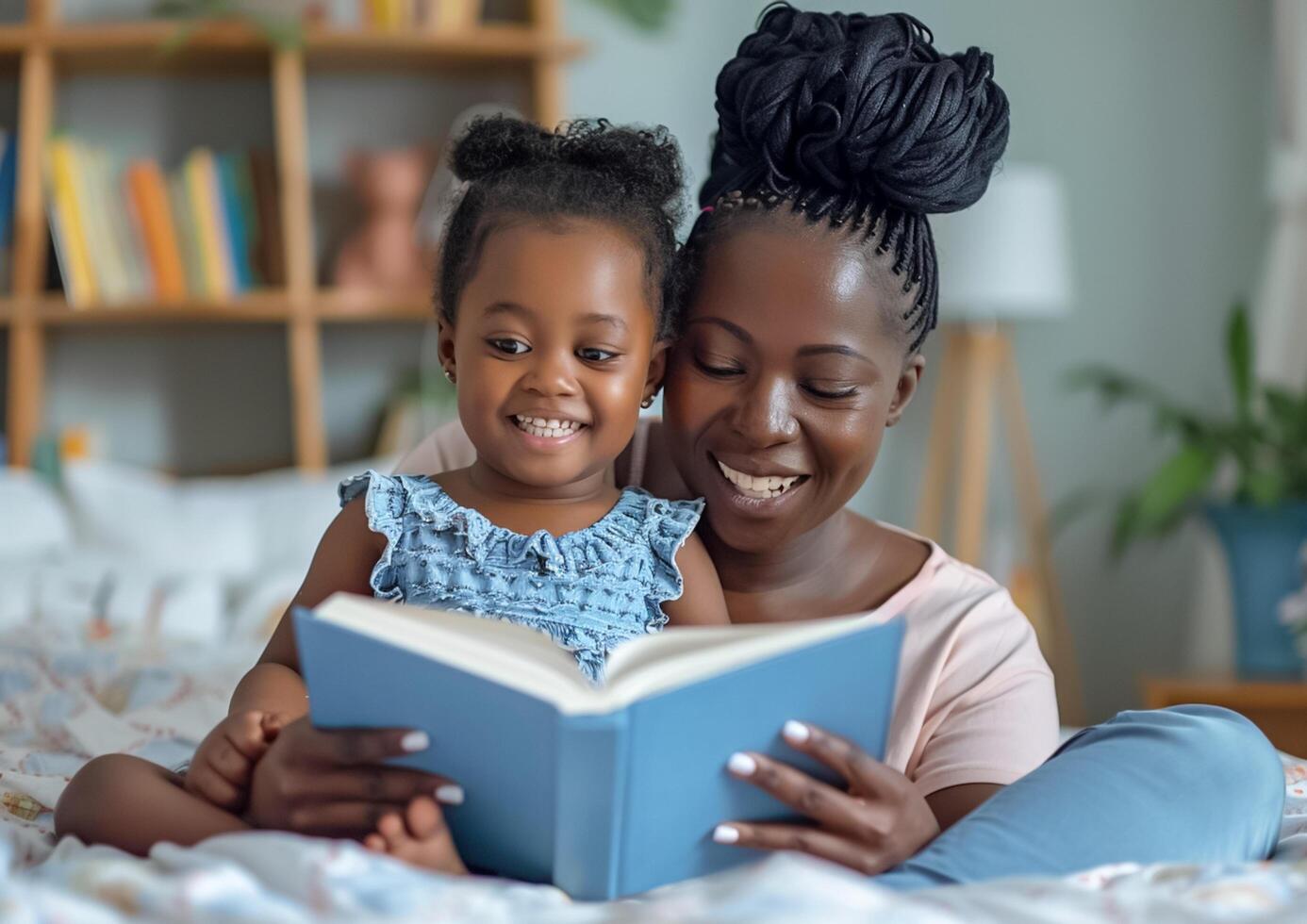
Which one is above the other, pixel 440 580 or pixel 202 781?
pixel 440 580

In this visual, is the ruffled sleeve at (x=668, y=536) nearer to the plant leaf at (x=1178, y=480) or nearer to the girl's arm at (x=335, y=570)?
the girl's arm at (x=335, y=570)

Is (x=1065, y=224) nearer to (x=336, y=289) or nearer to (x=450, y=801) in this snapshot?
(x=336, y=289)

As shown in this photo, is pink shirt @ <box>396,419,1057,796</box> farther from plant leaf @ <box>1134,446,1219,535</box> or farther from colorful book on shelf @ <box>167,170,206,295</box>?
colorful book on shelf @ <box>167,170,206,295</box>

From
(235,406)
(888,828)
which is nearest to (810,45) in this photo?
(888,828)

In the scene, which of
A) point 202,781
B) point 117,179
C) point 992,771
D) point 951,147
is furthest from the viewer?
point 117,179

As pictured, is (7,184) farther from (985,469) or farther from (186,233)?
(985,469)

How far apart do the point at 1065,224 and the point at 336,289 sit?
1713 mm

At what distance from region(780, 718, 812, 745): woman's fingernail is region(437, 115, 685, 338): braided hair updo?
1.59 feet

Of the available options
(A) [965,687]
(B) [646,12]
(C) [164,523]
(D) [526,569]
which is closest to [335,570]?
(D) [526,569]

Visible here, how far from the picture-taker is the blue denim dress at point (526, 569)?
4.09 ft

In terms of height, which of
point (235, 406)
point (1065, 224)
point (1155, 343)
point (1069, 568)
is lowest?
point (1069, 568)

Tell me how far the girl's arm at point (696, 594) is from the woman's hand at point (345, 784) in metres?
0.38

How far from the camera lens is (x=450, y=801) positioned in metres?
0.96

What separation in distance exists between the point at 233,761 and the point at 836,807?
0.43 m
